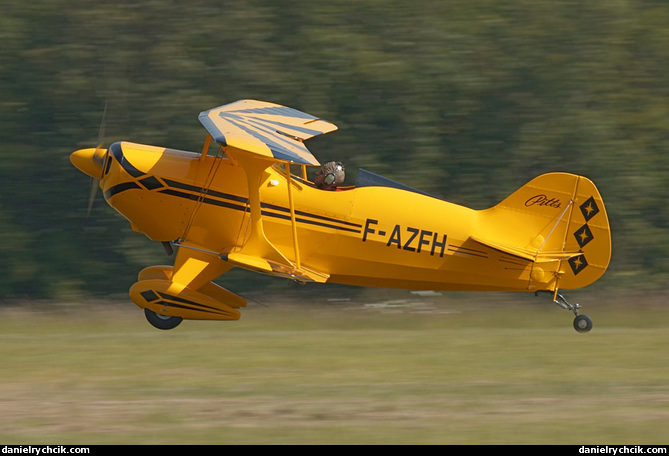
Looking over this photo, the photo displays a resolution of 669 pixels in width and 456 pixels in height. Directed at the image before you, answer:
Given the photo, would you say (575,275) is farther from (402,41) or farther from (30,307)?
(30,307)

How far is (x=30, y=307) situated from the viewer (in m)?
13.1

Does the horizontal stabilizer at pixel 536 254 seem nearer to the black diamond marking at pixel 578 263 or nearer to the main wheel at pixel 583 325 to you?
the black diamond marking at pixel 578 263

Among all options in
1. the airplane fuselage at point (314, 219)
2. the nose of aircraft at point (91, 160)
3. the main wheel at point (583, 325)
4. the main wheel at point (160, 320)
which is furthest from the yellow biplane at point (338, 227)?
the main wheel at point (583, 325)

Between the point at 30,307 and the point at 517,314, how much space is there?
6.95 meters

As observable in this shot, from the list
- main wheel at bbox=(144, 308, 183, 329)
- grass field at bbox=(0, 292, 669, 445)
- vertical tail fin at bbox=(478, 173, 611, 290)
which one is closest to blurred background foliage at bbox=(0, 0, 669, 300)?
grass field at bbox=(0, 292, 669, 445)

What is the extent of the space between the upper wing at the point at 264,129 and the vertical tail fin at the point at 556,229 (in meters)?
2.30

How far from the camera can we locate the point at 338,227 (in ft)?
32.6

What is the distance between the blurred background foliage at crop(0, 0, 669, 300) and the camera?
13.6 meters

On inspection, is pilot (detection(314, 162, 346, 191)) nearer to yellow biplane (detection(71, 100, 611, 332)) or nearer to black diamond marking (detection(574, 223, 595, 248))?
yellow biplane (detection(71, 100, 611, 332))

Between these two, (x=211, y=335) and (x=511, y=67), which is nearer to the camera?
(x=211, y=335)

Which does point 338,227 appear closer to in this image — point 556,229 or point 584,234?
point 556,229

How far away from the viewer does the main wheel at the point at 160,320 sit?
33.8ft

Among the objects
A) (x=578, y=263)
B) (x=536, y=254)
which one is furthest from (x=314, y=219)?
(x=578, y=263)

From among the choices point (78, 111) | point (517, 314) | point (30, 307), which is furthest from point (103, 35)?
→ point (517, 314)
